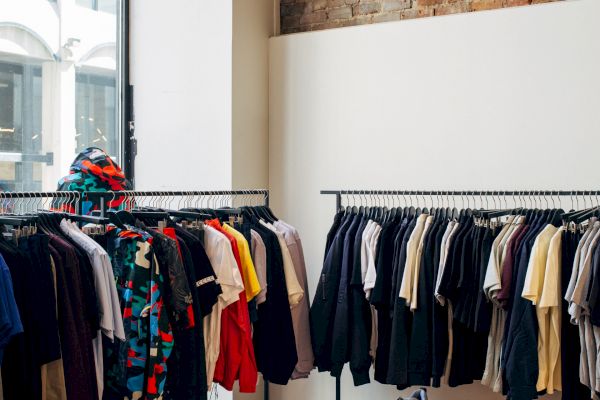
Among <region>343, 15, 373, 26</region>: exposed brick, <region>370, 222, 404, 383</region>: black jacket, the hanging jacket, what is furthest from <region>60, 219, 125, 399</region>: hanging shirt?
<region>343, 15, 373, 26</region>: exposed brick

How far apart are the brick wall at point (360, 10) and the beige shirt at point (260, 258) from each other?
1730 millimetres

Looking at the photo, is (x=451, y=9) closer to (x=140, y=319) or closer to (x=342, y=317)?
(x=342, y=317)

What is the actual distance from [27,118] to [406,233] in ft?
7.57

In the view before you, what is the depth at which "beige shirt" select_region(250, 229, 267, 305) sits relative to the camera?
348 cm

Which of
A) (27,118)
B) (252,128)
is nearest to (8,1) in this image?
(27,118)

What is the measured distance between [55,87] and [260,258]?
6.02 feet

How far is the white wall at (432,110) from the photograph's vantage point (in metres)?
3.71

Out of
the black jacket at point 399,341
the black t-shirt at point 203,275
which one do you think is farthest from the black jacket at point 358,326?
the black t-shirt at point 203,275

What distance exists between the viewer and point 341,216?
3877 mm

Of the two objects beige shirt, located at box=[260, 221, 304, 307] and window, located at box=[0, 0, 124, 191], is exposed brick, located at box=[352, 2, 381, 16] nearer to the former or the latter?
window, located at box=[0, 0, 124, 191]

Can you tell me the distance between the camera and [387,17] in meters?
4.45

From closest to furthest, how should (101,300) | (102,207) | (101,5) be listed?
(101,300) → (102,207) → (101,5)

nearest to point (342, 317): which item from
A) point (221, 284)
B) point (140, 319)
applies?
point (221, 284)

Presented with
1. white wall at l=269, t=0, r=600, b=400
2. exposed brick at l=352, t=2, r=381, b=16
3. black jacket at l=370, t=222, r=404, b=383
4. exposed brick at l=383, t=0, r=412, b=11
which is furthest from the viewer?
exposed brick at l=352, t=2, r=381, b=16
